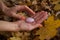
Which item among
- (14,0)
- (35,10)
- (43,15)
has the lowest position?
(43,15)

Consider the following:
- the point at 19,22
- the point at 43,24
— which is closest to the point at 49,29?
the point at 43,24

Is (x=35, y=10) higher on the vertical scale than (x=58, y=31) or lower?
higher

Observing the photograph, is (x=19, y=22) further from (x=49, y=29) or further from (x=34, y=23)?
(x=49, y=29)

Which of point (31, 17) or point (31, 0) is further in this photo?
point (31, 0)

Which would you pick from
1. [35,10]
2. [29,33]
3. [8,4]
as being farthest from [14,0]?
[29,33]

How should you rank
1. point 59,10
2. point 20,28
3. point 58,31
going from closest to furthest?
point 20,28
point 58,31
point 59,10

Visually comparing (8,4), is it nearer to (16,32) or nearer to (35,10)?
(35,10)

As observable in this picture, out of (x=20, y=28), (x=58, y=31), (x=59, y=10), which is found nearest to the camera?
(x=20, y=28)

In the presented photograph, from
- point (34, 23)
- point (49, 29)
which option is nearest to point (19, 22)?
point (34, 23)

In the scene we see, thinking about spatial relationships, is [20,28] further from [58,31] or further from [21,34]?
[58,31]
